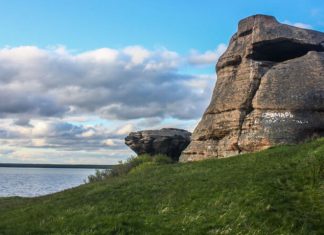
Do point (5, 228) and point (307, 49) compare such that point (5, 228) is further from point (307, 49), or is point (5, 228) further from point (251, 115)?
point (307, 49)

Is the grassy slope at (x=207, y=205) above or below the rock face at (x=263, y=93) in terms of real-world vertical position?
below

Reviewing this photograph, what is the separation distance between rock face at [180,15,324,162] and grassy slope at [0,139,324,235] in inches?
344

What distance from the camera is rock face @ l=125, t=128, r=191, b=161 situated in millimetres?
60625

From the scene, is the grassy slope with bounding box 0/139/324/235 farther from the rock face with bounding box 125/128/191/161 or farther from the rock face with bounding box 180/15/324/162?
the rock face with bounding box 125/128/191/161

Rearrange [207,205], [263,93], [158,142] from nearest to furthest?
[207,205] < [263,93] < [158,142]

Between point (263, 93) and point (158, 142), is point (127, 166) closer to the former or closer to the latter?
point (158, 142)

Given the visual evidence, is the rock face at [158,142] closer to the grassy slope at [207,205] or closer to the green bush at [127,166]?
the green bush at [127,166]

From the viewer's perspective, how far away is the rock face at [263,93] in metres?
39.4

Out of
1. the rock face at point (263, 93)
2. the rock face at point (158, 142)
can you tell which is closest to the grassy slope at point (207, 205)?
the rock face at point (263, 93)

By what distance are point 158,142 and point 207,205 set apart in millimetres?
38925

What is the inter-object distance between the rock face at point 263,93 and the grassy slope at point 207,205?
873cm

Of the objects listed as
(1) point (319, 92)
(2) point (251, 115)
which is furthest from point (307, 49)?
(2) point (251, 115)

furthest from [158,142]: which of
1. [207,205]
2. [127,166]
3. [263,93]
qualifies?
[207,205]

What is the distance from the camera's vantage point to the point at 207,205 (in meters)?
21.7
